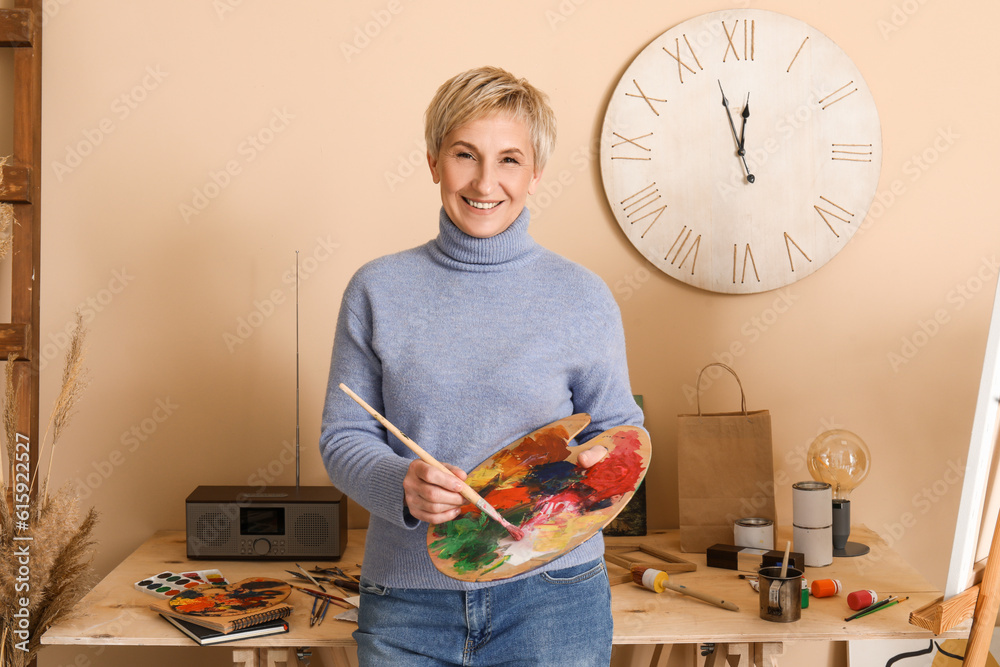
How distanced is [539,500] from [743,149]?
4.33 feet

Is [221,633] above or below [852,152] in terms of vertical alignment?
below

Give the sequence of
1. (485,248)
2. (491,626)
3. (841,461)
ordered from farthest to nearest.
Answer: (841,461) < (485,248) < (491,626)

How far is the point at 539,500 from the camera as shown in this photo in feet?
4.06

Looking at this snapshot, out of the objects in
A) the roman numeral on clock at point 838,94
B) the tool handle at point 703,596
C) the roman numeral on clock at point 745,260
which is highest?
the roman numeral on clock at point 838,94

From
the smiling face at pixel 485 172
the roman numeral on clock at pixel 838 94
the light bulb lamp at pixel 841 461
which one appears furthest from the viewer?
the roman numeral on clock at pixel 838 94

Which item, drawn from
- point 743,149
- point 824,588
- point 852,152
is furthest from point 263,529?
point 852,152

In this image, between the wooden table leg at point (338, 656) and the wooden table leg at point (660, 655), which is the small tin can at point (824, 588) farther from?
the wooden table leg at point (338, 656)

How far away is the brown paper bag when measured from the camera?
194 centimetres

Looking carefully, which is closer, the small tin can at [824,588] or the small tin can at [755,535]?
the small tin can at [824,588]

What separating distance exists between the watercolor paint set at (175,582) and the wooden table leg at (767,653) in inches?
43.5

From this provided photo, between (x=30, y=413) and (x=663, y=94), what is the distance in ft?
5.94

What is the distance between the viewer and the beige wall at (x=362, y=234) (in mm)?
2176

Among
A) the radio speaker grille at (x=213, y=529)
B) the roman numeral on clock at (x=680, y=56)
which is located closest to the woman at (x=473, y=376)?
the radio speaker grille at (x=213, y=529)

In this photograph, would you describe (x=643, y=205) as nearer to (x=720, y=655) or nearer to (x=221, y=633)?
(x=720, y=655)
